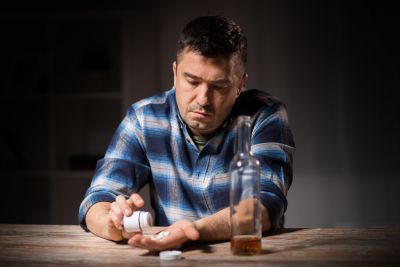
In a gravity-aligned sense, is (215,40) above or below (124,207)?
above

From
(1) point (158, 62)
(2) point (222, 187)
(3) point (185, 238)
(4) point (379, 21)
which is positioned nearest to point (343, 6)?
(4) point (379, 21)

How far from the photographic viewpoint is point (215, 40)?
1.31m

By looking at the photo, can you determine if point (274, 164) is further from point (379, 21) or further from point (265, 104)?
point (379, 21)

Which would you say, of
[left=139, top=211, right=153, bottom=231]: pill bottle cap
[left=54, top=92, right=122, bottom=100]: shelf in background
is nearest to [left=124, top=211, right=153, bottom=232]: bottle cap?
[left=139, top=211, right=153, bottom=231]: pill bottle cap

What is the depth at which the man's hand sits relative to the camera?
0.85 meters

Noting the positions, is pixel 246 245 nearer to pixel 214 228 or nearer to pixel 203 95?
pixel 214 228

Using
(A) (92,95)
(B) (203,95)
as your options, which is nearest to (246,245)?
(B) (203,95)

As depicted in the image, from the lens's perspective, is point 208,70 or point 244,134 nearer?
point 244,134

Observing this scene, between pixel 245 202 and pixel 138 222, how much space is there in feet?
0.92

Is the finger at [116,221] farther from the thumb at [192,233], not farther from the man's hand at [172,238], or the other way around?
the thumb at [192,233]

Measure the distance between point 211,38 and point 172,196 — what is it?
2.28 ft

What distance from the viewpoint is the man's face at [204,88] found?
129 cm

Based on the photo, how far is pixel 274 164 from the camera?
127cm

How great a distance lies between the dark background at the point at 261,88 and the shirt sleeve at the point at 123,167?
134 centimetres
